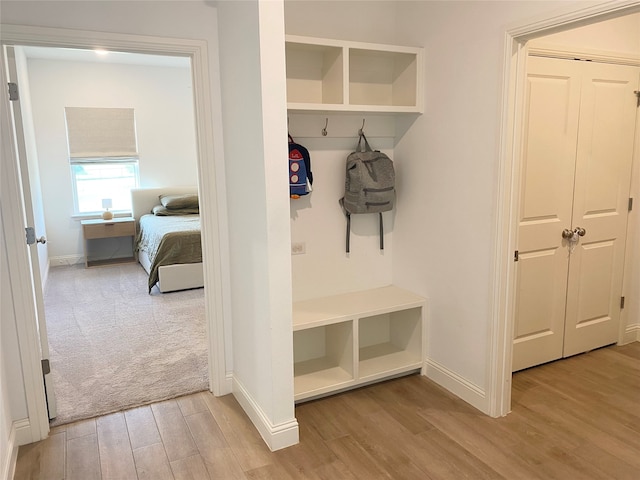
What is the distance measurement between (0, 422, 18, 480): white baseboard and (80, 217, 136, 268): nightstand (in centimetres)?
421

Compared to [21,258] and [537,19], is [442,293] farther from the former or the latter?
[21,258]

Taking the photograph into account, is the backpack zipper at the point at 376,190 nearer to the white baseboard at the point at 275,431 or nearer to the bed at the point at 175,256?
the white baseboard at the point at 275,431

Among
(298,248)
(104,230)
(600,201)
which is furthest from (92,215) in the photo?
(600,201)

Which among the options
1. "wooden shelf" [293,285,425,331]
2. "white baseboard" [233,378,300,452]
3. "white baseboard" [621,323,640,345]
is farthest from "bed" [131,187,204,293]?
"white baseboard" [621,323,640,345]

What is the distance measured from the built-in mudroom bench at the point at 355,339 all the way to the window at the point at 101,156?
4.78 meters

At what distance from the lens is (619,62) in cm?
311

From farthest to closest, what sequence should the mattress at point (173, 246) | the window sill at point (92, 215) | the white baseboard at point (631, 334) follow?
the window sill at point (92, 215), the mattress at point (173, 246), the white baseboard at point (631, 334)

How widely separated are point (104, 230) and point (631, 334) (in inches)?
231

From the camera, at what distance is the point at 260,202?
2.19 m

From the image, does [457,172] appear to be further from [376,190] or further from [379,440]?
[379,440]

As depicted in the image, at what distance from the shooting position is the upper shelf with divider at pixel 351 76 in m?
2.60

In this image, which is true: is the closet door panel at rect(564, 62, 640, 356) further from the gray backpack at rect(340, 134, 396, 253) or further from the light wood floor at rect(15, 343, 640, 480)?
the gray backpack at rect(340, 134, 396, 253)

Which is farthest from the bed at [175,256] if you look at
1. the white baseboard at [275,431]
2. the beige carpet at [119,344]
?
the white baseboard at [275,431]

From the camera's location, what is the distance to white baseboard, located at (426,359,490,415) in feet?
8.63
